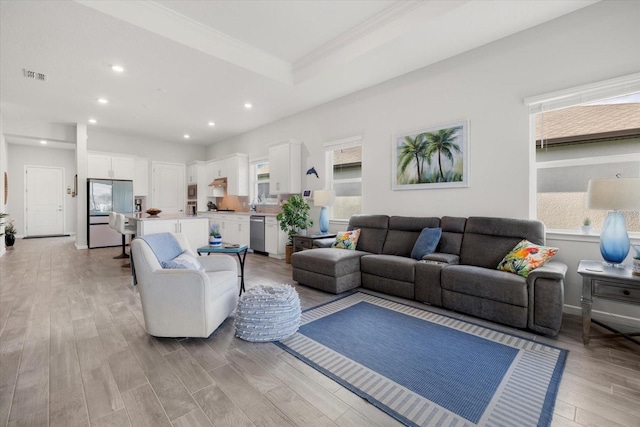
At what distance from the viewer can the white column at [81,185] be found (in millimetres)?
7109

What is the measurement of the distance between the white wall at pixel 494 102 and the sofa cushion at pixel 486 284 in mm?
900

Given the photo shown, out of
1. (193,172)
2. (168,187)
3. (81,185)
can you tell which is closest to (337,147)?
(193,172)

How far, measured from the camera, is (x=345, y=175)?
17.5 feet

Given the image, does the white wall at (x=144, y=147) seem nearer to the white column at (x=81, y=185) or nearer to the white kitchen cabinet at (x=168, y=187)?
the white kitchen cabinet at (x=168, y=187)

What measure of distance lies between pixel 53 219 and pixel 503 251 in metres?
12.1

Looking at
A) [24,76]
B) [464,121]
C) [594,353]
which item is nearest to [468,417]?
[594,353]

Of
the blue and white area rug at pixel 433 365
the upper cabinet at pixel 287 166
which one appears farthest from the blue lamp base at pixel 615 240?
the upper cabinet at pixel 287 166

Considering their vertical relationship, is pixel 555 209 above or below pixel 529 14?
below

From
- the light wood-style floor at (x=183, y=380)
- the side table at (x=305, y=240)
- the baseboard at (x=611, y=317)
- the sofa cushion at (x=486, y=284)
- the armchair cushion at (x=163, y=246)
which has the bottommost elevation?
the light wood-style floor at (x=183, y=380)

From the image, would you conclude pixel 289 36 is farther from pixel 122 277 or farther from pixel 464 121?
pixel 122 277

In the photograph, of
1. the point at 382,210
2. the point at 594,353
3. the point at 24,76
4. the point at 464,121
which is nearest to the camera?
the point at 594,353

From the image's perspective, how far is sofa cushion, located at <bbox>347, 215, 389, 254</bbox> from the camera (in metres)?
4.21

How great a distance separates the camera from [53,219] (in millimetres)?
9336

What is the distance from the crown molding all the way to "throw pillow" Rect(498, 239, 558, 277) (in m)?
3.82
